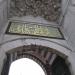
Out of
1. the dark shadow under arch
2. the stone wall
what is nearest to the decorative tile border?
the stone wall

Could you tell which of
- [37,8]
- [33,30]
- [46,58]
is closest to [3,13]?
[33,30]

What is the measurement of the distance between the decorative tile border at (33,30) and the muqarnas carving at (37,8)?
16 cm

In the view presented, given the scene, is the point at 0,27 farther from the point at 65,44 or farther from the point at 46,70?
the point at 46,70

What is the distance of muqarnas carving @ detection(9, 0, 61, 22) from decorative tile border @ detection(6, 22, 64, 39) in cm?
16

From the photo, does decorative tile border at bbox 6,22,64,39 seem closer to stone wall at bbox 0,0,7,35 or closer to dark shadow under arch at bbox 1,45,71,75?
stone wall at bbox 0,0,7,35

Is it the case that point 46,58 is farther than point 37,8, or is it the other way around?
point 46,58

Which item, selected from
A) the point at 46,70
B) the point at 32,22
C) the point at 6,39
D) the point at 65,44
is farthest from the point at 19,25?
the point at 46,70

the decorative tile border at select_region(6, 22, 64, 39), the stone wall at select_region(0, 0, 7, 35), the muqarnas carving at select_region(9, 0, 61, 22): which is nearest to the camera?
the stone wall at select_region(0, 0, 7, 35)

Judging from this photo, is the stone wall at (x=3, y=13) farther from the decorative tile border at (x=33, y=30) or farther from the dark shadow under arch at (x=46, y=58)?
the dark shadow under arch at (x=46, y=58)

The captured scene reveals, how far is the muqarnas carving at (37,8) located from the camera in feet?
10.4

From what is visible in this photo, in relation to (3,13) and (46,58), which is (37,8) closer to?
(3,13)

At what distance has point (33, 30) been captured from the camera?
9.80ft

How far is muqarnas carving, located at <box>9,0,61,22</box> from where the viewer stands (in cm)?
317

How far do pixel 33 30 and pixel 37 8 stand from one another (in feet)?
1.37
